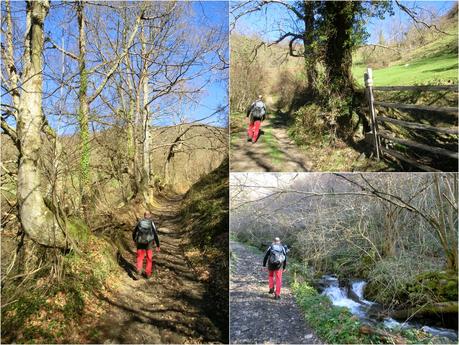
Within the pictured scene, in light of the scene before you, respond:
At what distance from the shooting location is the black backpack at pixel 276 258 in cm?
476

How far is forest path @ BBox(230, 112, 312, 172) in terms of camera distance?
4.67 m

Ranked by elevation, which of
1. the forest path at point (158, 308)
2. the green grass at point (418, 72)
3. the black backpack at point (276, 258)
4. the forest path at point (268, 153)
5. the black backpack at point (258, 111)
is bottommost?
the forest path at point (158, 308)

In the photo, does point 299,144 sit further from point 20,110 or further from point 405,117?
point 20,110

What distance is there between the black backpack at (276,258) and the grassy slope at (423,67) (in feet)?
8.94

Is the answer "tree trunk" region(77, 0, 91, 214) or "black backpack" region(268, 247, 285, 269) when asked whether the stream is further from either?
"tree trunk" region(77, 0, 91, 214)

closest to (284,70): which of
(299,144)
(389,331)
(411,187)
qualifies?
(299,144)

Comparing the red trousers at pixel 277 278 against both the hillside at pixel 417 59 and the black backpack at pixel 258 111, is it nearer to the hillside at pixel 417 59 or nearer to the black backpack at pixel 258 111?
the black backpack at pixel 258 111

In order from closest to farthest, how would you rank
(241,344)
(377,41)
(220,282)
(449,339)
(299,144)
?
(449,339) → (241,344) → (299,144) → (377,41) → (220,282)

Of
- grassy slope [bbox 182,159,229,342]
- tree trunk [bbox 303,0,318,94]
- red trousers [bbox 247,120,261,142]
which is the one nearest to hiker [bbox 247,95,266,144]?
red trousers [bbox 247,120,261,142]

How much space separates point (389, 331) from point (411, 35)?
151 inches

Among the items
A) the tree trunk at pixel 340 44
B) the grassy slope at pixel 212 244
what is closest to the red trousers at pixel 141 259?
the grassy slope at pixel 212 244

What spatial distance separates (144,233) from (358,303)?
3807 millimetres

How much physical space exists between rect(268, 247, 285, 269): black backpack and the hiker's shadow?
300 cm

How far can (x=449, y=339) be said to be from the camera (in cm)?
423
